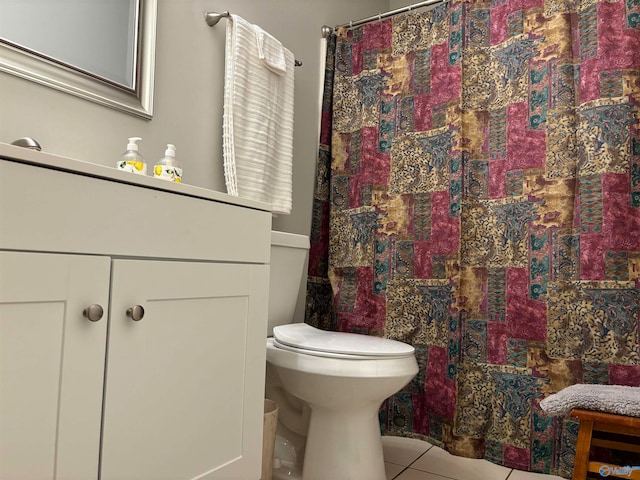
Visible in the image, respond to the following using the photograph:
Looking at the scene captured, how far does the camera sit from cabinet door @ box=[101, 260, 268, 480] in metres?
0.81

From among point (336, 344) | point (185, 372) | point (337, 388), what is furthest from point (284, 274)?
point (185, 372)

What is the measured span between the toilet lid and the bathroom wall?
59 centimetres

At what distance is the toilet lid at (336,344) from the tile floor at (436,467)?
49 centimetres

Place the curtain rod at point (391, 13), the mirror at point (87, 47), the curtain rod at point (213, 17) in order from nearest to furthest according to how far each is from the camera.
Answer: the mirror at point (87, 47) → the curtain rod at point (213, 17) → the curtain rod at point (391, 13)

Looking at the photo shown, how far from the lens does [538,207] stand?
1673 mm

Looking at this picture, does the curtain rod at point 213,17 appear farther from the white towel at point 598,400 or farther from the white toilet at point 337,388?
the white towel at point 598,400

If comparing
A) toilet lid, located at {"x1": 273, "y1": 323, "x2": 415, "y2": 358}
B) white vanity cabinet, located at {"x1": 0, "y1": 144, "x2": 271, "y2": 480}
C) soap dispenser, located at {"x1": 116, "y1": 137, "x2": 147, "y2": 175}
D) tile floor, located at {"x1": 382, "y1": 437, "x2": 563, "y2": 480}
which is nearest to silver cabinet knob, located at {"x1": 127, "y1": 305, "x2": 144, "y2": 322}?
white vanity cabinet, located at {"x1": 0, "y1": 144, "x2": 271, "y2": 480}

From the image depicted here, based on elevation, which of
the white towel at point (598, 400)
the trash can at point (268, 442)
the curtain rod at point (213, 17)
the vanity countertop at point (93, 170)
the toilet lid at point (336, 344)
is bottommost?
the trash can at point (268, 442)

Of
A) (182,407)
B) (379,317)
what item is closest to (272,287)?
(379,317)

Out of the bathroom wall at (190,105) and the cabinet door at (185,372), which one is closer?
the cabinet door at (185,372)

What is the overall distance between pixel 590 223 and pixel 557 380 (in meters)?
0.53

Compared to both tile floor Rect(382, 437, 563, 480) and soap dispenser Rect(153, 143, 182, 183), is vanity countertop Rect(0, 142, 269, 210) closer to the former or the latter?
soap dispenser Rect(153, 143, 182, 183)

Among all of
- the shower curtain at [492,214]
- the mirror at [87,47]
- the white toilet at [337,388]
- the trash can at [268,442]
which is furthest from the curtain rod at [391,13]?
the trash can at [268,442]

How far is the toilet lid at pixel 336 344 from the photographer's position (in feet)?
4.29
